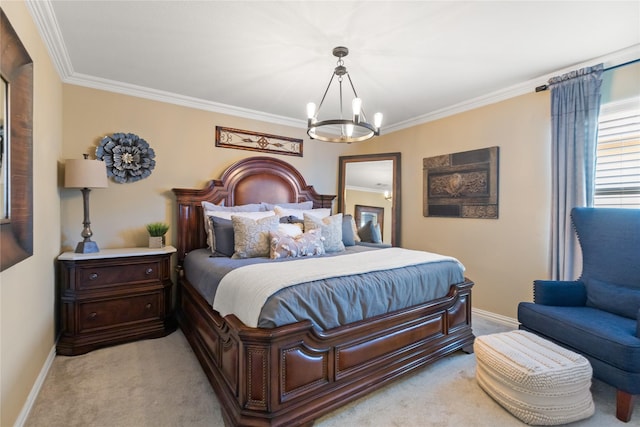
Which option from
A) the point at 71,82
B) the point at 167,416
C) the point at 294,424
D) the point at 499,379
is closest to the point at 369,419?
the point at 294,424

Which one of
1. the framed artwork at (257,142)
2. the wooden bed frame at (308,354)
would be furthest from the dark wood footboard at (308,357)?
the framed artwork at (257,142)

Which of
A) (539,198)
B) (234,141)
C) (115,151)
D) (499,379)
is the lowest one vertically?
(499,379)

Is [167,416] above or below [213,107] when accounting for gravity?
below

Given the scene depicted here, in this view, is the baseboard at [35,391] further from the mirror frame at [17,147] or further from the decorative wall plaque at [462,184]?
the decorative wall plaque at [462,184]

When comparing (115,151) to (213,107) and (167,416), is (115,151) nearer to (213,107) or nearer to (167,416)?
(213,107)

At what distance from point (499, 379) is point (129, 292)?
122 inches

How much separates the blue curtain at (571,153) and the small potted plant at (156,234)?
394cm

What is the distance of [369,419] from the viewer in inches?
68.1

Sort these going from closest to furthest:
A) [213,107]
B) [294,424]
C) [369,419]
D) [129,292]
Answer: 1. [294,424]
2. [369,419]
3. [129,292]
4. [213,107]

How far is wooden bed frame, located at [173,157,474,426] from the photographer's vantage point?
1.55 meters

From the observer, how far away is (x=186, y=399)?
6.22 ft

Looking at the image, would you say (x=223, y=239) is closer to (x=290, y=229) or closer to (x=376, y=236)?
(x=290, y=229)

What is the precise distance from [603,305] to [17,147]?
3.99 meters

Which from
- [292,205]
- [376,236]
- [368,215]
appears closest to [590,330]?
[376,236]
